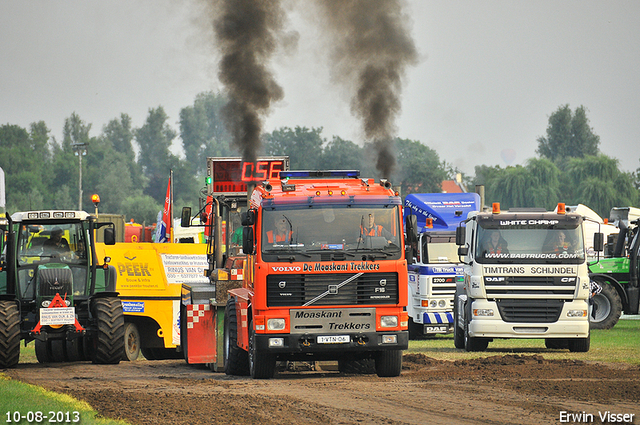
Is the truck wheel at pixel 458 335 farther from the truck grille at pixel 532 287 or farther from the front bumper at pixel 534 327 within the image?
the truck grille at pixel 532 287

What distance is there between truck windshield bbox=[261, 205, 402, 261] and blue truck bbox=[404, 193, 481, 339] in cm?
933

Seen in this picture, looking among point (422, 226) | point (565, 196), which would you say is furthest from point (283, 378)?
point (565, 196)

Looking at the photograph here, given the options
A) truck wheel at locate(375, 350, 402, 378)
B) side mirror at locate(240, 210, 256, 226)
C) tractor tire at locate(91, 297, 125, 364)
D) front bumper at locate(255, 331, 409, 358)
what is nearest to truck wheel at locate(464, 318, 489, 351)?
truck wheel at locate(375, 350, 402, 378)

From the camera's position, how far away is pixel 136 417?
34.3 feet

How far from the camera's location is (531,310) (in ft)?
59.9

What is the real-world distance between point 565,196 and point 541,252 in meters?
90.8

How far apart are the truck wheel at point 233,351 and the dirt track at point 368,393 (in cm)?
24

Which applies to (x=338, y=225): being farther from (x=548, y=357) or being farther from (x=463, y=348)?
(x=463, y=348)

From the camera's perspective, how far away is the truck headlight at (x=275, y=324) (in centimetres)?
1366

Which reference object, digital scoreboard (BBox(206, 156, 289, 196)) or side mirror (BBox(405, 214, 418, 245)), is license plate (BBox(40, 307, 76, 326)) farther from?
side mirror (BBox(405, 214, 418, 245))

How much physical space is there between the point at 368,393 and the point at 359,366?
139 inches

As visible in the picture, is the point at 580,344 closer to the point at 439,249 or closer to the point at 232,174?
the point at 439,249

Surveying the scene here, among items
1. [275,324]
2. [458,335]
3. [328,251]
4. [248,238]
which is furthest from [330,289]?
[458,335]

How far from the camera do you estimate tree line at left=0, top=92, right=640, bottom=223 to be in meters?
95.0
